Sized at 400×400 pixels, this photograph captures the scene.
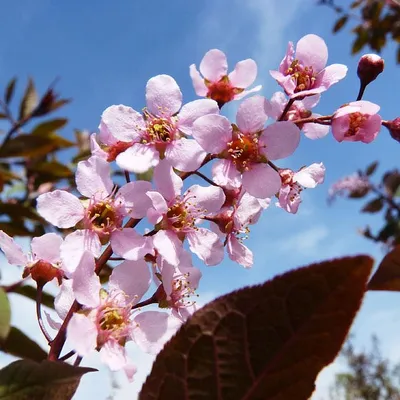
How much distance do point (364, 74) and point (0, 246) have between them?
2.54ft

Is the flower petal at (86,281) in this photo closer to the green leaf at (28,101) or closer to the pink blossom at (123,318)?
the pink blossom at (123,318)

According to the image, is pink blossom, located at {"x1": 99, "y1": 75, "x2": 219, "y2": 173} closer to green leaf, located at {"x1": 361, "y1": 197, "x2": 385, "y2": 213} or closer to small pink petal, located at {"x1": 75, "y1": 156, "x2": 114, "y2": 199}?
small pink petal, located at {"x1": 75, "y1": 156, "x2": 114, "y2": 199}

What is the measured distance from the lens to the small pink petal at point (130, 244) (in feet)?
2.87

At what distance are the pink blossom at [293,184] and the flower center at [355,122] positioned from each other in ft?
0.39

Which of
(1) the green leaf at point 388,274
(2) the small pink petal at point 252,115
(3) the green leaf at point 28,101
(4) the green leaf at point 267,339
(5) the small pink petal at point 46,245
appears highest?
(3) the green leaf at point 28,101

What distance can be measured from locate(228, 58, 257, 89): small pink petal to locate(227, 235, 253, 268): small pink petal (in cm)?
35

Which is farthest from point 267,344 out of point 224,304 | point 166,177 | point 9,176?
point 9,176

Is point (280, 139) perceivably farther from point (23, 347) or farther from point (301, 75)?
point (23, 347)

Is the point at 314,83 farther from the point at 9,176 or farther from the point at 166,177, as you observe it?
the point at 9,176

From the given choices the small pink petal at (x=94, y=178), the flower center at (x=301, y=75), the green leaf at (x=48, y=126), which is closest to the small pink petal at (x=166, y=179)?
the small pink petal at (x=94, y=178)

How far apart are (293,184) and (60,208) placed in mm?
462

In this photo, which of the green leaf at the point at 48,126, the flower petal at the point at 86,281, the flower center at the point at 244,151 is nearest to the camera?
the flower petal at the point at 86,281

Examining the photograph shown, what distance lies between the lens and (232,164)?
104cm

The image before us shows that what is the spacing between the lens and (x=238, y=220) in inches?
42.9
